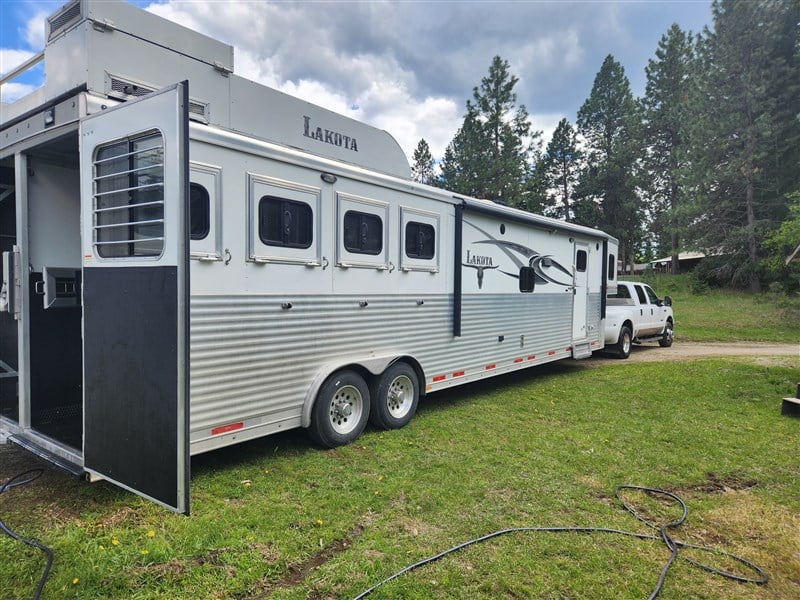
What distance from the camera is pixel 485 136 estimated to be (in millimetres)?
31531

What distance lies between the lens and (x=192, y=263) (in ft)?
12.2

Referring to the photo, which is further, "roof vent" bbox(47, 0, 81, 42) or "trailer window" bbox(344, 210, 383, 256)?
"trailer window" bbox(344, 210, 383, 256)

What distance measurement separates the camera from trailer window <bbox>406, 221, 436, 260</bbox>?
19.1 ft

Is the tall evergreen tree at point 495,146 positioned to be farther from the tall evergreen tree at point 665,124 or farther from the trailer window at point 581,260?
the trailer window at point 581,260

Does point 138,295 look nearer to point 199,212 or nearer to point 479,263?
point 199,212

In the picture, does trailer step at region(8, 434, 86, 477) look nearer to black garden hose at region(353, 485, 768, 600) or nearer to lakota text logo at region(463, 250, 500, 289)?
black garden hose at region(353, 485, 768, 600)

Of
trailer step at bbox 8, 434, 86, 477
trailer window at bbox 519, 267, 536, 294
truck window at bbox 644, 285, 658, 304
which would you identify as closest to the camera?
trailer step at bbox 8, 434, 86, 477

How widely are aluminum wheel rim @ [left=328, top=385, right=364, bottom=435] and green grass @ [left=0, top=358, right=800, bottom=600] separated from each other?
261 millimetres

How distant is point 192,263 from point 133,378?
0.97 metres

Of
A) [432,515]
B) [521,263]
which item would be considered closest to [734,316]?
[521,263]

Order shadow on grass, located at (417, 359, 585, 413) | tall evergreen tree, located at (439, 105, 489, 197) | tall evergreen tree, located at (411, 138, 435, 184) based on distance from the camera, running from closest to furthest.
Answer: shadow on grass, located at (417, 359, 585, 413), tall evergreen tree, located at (439, 105, 489, 197), tall evergreen tree, located at (411, 138, 435, 184)

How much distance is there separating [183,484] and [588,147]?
128 feet

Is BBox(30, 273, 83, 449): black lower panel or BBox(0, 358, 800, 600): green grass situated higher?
BBox(30, 273, 83, 449): black lower panel

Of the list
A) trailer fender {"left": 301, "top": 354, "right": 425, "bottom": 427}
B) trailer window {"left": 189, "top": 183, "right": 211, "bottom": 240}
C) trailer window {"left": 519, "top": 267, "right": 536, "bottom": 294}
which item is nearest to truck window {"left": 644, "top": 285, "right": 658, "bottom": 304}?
trailer window {"left": 519, "top": 267, "right": 536, "bottom": 294}
